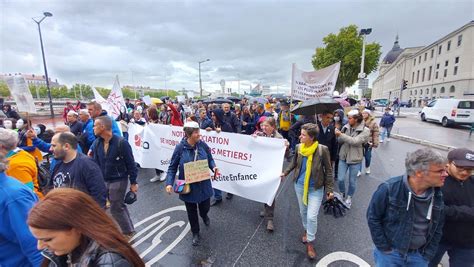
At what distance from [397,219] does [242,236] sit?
2.20 metres

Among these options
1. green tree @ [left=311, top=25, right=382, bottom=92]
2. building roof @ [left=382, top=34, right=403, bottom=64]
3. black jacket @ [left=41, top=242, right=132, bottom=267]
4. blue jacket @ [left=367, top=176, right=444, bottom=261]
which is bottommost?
blue jacket @ [left=367, top=176, right=444, bottom=261]

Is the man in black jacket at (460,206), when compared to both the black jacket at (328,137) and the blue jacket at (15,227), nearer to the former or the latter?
the black jacket at (328,137)

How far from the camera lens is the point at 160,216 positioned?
13.4ft

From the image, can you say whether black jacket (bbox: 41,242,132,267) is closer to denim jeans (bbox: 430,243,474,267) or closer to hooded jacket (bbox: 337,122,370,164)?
denim jeans (bbox: 430,243,474,267)

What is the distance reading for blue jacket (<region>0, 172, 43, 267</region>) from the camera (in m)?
1.51

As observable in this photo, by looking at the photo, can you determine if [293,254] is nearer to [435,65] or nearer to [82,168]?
[82,168]

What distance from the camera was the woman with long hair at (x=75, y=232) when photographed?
103 centimetres

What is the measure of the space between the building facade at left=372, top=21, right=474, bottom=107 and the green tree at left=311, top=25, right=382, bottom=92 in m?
5.68

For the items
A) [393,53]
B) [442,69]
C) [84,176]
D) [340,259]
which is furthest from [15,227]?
[393,53]

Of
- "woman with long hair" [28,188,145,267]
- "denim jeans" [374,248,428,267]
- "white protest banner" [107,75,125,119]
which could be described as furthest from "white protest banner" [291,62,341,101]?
"woman with long hair" [28,188,145,267]

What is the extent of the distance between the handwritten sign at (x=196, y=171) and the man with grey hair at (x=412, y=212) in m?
2.04

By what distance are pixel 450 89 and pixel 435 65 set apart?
33.4ft

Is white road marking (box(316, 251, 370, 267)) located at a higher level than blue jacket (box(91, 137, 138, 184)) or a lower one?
lower

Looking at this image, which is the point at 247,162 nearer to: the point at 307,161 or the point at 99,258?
the point at 307,161
